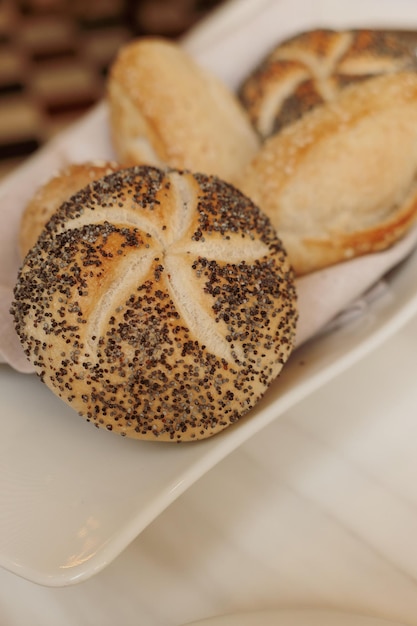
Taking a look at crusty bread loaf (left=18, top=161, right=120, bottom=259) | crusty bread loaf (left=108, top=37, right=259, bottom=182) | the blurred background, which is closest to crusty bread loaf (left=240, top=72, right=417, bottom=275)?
crusty bread loaf (left=108, top=37, right=259, bottom=182)

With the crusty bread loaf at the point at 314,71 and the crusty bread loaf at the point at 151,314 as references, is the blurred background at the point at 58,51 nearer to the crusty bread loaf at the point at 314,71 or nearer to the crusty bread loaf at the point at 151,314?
the crusty bread loaf at the point at 314,71

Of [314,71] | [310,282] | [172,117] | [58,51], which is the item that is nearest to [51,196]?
[172,117]

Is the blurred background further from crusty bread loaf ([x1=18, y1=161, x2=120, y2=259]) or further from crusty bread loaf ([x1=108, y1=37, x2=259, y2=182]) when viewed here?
crusty bread loaf ([x1=18, y1=161, x2=120, y2=259])

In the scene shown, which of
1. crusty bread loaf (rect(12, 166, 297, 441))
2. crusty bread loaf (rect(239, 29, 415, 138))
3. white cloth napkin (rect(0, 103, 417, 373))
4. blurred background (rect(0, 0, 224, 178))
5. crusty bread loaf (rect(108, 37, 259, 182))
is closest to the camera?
crusty bread loaf (rect(12, 166, 297, 441))

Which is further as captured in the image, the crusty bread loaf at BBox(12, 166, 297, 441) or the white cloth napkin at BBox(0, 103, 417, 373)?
the white cloth napkin at BBox(0, 103, 417, 373)

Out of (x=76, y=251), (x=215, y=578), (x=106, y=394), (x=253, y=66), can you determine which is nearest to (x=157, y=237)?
(x=76, y=251)
